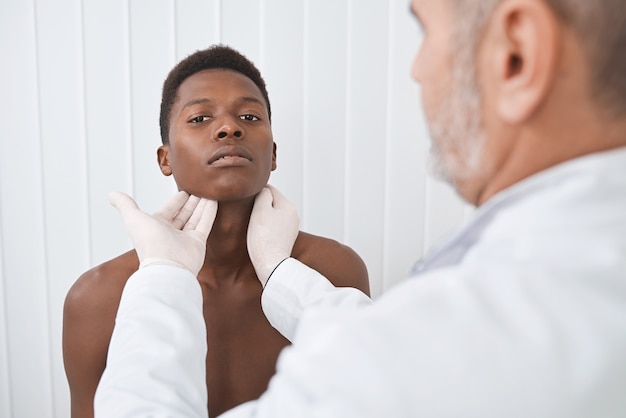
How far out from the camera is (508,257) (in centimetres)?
45

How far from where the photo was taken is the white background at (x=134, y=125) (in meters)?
1.41

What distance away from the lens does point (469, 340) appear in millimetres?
407

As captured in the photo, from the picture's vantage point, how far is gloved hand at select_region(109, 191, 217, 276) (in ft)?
3.17

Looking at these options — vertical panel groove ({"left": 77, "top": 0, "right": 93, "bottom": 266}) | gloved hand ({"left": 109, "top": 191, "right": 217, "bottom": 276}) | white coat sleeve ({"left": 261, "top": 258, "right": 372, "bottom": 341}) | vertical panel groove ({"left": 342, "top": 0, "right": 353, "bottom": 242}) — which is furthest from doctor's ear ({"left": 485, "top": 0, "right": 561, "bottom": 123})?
vertical panel groove ({"left": 77, "top": 0, "right": 93, "bottom": 266})

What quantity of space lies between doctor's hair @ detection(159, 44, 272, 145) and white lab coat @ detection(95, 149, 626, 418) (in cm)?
98

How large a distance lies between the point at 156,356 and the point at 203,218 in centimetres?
48

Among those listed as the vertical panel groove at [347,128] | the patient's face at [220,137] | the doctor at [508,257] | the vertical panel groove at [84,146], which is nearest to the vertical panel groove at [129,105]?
the vertical panel groove at [84,146]

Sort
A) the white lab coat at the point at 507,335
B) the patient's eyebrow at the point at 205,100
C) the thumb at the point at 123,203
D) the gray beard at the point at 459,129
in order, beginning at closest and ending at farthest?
1. the white lab coat at the point at 507,335
2. the gray beard at the point at 459,129
3. the thumb at the point at 123,203
4. the patient's eyebrow at the point at 205,100

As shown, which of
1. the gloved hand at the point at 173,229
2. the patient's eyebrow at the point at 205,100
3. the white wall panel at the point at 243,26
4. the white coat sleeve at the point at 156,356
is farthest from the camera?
the white wall panel at the point at 243,26

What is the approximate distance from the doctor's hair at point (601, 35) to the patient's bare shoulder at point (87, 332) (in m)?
1.02

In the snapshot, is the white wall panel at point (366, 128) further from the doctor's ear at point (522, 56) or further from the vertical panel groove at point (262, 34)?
the doctor's ear at point (522, 56)

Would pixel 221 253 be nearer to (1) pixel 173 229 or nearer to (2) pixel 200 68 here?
(1) pixel 173 229

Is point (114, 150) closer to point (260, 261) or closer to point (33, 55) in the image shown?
point (33, 55)

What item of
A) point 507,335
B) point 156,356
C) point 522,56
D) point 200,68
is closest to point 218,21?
point 200,68
